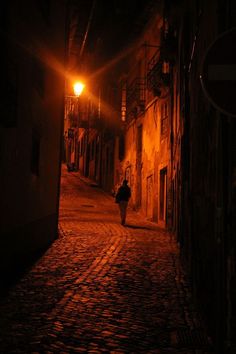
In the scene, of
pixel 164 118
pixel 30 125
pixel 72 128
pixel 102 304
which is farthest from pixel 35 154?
pixel 72 128

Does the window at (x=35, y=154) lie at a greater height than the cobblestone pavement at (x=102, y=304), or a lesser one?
greater

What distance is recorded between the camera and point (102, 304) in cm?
578

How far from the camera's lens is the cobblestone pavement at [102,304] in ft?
14.3

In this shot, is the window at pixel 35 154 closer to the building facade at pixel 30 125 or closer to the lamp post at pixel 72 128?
the building facade at pixel 30 125

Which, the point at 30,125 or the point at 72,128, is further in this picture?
the point at 72,128

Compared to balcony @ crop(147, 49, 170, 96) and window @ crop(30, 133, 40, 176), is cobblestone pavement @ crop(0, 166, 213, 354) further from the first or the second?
balcony @ crop(147, 49, 170, 96)

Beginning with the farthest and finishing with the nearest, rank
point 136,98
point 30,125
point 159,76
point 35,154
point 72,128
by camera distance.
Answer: point 72,128 → point 136,98 → point 159,76 → point 35,154 → point 30,125

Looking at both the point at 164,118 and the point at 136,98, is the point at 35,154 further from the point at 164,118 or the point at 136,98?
the point at 136,98

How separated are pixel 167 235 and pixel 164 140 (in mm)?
4451

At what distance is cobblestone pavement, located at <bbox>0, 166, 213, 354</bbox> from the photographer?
4344mm

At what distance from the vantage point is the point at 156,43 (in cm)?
1892

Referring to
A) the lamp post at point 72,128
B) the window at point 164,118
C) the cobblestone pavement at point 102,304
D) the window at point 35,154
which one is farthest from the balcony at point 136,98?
the lamp post at point 72,128

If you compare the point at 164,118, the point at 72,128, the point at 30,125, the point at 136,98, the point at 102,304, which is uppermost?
the point at 72,128

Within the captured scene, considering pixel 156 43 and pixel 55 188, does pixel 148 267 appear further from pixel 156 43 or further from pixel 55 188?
pixel 156 43
